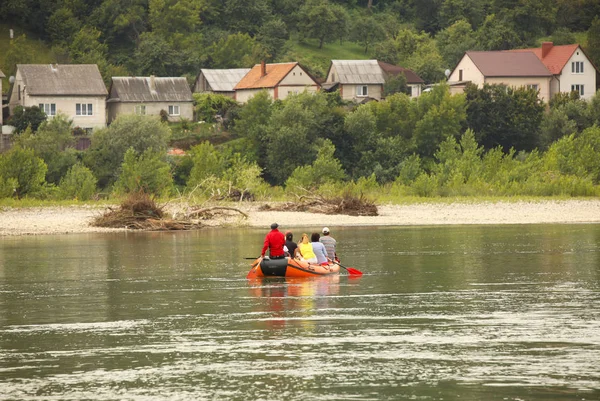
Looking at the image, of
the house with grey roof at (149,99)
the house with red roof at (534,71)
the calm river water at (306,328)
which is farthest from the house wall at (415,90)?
the calm river water at (306,328)

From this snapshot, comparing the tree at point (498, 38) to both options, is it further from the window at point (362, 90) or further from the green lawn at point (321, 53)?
the window at point (362, 90)

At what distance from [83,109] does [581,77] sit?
50302mm

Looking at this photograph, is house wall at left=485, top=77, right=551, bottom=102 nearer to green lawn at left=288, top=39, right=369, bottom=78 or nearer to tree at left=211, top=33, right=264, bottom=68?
green lawn at left=288, top=39, right=369, bottom=78

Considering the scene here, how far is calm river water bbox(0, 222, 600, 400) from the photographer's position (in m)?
19.0

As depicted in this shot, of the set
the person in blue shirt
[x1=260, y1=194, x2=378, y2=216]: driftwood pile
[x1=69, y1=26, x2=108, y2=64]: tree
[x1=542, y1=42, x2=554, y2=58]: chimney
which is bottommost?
the person in blue shirt

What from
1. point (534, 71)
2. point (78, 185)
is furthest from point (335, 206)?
point (534, 71)

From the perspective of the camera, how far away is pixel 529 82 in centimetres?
11600

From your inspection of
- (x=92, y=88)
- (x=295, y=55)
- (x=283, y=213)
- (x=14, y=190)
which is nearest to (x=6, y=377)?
(x=283, y=213)

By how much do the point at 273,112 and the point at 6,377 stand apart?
7694 cm

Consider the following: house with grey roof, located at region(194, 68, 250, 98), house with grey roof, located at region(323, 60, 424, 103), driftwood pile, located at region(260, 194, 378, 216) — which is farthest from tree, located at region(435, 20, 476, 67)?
driftwood pile, located at region(260, 194, 378, 216)

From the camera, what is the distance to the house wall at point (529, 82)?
378 ft

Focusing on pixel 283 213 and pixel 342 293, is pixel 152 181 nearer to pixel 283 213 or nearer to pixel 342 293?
pixel 283 213

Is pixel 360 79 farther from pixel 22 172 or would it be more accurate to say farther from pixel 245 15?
pixel 22 172

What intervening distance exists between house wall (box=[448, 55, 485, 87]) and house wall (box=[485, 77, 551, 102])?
103 centimetres
